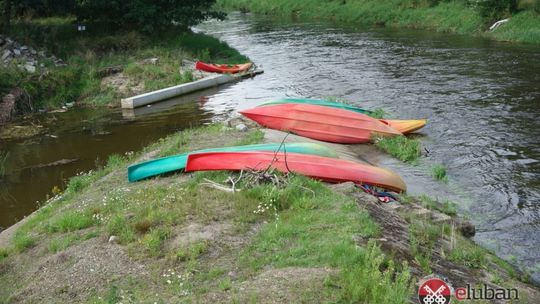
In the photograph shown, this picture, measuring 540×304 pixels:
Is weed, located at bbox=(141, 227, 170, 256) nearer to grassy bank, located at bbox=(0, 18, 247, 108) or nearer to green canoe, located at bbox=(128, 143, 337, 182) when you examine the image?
green canoe, located at bbox=(128, 143, 337, 182)

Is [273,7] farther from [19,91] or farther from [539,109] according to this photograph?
[539,109]

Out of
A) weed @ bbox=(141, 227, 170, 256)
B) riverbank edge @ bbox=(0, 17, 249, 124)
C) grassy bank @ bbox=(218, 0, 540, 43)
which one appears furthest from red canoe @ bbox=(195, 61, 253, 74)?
weed @ bbox=(141, 227, 170, 256)

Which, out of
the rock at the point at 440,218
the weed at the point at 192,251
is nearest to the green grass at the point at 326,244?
the weed at the point at 192,251

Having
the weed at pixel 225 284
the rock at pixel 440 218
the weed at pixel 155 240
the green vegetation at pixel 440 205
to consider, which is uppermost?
the weed at pixel 225 284

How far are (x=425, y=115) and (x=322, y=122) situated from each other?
10.8 ft

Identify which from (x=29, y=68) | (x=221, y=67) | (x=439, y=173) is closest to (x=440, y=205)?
(x=439, y=173)

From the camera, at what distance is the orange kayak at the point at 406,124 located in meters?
12.7

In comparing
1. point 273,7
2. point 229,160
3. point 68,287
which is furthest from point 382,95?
point 273,7

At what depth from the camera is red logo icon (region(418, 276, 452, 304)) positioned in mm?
4848

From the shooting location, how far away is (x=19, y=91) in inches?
664

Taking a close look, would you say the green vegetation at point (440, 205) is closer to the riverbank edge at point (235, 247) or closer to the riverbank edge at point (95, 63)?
the riverbank edge at point (235, 247)

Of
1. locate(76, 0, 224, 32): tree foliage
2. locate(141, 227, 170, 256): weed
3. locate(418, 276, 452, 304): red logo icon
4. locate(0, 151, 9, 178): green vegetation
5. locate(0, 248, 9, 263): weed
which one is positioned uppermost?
locate(76, 0, 224, 32): tree foliage

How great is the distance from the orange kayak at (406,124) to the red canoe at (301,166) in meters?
Answer: 3.82

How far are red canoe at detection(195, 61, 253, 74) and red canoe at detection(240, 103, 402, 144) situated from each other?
7.82 m
